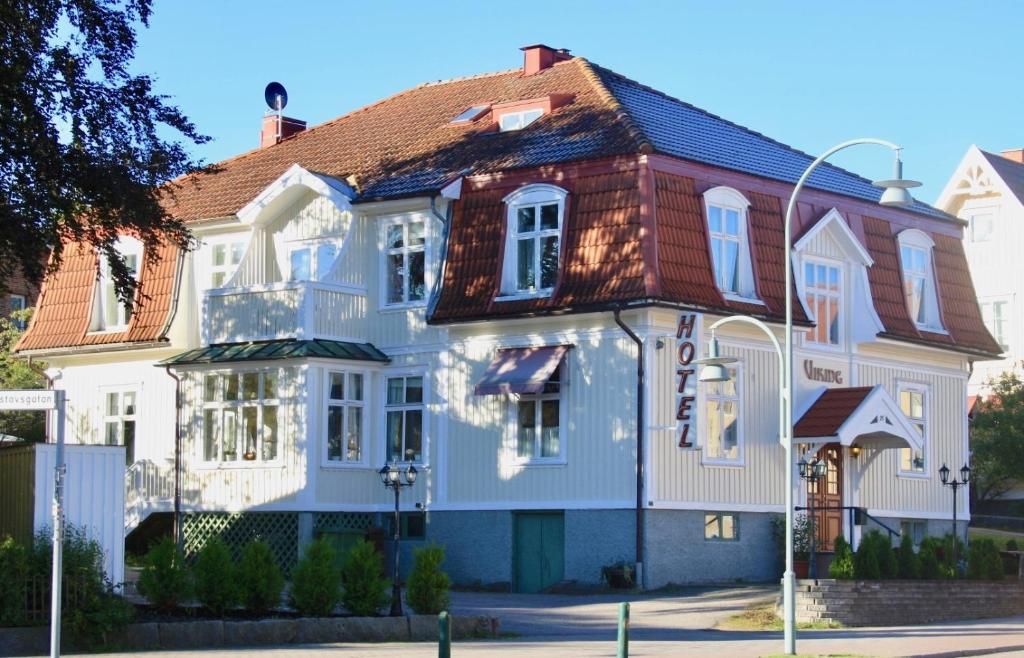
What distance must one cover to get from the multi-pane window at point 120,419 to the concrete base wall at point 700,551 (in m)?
12.5

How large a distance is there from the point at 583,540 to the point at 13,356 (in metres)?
15.7

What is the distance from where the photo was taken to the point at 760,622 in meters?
26.7

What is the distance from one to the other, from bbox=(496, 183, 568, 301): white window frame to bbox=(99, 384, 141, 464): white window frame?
9.69 m

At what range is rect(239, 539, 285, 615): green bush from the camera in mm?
23062

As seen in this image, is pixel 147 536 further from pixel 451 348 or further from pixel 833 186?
pixel 833 186

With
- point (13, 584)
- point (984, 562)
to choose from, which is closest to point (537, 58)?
point (984, 562)

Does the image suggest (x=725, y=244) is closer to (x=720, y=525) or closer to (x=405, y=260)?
(x=720, y=525)

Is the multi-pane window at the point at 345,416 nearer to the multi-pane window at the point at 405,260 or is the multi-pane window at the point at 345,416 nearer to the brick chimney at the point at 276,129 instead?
the multi-pane window at the point at 405,260

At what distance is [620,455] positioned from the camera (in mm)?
31438

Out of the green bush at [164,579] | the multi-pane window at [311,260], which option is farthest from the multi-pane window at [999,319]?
the green bush at [164,579]

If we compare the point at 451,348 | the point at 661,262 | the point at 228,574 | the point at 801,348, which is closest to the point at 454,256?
the point at 451,348

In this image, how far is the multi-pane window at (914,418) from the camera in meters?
37.4

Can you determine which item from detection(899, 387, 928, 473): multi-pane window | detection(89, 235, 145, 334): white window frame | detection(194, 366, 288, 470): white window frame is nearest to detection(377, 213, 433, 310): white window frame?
detection(194, 366, 288, 470): white window frame

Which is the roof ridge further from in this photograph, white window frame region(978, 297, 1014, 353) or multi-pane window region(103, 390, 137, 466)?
white window frame region(978, 297, 1014, 353)
